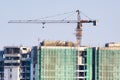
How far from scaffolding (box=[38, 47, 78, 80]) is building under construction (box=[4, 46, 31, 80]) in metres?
18.9

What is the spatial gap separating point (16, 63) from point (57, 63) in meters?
22.0

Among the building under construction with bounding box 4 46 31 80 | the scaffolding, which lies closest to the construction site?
the scaffolding

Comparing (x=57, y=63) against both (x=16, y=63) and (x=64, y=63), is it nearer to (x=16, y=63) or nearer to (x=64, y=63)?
(x=64, y=63)

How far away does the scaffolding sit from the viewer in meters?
160

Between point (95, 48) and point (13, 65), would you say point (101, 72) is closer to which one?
point (95, 48)

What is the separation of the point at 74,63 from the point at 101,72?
248 inches

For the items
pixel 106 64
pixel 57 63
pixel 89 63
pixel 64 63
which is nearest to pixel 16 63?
pixel 57 63

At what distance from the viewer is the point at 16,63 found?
7072 inches

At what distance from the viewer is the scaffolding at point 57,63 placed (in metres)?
160

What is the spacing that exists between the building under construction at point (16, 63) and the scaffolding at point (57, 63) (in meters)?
18.9

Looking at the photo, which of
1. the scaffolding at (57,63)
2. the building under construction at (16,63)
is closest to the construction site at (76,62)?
the scaffolding at (57,63)

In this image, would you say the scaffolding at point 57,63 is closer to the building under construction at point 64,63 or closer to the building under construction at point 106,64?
the building under construction at point 64,63

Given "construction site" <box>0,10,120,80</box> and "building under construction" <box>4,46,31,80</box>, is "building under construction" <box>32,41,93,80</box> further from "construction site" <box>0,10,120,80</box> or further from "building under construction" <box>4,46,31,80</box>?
"building under construction" <box>4,46,31,80</box>

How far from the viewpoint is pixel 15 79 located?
17850 cm
